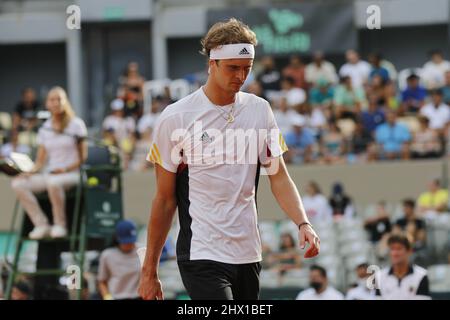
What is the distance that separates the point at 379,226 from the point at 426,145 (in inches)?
130

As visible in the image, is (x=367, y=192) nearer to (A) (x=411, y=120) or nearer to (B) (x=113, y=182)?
(A) (x=411, y=120)

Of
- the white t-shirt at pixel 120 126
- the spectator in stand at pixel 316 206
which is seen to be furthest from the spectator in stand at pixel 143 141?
the spectator in stand at pixel 316 206

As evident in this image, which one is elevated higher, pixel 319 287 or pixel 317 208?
pixel 317 208

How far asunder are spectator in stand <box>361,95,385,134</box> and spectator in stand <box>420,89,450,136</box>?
65 cm

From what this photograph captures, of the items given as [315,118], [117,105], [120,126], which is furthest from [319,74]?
[120,126]

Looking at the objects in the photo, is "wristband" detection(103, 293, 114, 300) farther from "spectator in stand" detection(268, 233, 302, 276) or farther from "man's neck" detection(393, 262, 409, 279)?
"spectator in stand" detection(268, 233, 302, 276)

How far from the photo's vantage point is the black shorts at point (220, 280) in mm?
6441

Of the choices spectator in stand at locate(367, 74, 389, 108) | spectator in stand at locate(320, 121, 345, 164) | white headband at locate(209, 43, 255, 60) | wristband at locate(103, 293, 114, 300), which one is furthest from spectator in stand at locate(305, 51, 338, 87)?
white headband at locate(209, 43, 255, 60)

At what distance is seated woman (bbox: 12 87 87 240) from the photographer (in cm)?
1247

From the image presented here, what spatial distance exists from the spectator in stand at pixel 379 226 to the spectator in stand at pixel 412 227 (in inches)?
6.6

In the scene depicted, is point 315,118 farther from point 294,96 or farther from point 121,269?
point 121,269

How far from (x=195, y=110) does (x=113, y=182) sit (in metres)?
6.87

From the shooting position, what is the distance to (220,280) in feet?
21.3

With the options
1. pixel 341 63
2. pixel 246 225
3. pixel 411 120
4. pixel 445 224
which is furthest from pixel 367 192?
pixel 246 225
